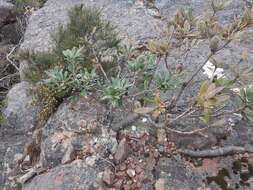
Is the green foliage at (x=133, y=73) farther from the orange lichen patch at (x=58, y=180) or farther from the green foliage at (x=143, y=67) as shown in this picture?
the orange lichen patch at (x=58, y=180)

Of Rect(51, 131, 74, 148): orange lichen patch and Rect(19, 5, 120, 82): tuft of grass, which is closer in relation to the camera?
Rect(51, 131, 74, 148): orange lichen patch

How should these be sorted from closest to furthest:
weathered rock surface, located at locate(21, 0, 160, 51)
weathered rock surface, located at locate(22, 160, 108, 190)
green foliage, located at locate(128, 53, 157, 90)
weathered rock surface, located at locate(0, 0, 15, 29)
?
weathered rock surface, located at locate(22, 160, 108, 190)
green foliage, located at locate(128, 53, 157, 90)
weathered rock surface, located at locate(21, 0, 160, 51)
weathered rock surface, located at locate(0, 0, 15, 29)

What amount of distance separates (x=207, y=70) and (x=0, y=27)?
433cm

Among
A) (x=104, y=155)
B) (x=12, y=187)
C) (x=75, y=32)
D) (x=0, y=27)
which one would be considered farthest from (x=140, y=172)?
(x=0, y=27)

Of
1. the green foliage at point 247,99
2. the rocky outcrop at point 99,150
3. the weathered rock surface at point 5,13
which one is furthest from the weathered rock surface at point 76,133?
the weathered rock surface at point 5,13

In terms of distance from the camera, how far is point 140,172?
2756 mm

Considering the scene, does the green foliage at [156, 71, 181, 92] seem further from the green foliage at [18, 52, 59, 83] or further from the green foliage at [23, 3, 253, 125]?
the green foliage at [18, 52, 59, 83]

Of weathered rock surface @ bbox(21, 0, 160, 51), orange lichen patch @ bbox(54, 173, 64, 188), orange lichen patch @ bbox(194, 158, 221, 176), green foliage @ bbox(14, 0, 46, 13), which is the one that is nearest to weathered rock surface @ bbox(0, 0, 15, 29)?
green foliage @ bbox(14, 0, 46, 13)

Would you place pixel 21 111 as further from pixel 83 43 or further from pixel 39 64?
pixel 83 43

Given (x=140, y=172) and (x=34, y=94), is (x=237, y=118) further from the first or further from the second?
(x=34, y=94)

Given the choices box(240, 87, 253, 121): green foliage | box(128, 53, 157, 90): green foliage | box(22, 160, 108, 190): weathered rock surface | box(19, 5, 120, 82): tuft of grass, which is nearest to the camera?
box(240, 87, 253, 121): green foliage

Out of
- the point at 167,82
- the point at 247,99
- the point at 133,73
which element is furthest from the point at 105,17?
the point at 247,99

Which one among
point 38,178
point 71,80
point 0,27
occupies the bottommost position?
point 0,27

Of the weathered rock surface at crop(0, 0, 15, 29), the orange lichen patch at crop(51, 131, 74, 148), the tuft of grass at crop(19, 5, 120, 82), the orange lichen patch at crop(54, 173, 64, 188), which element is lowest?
the weathered rock surface at crop(0, 0, 15, 29)
